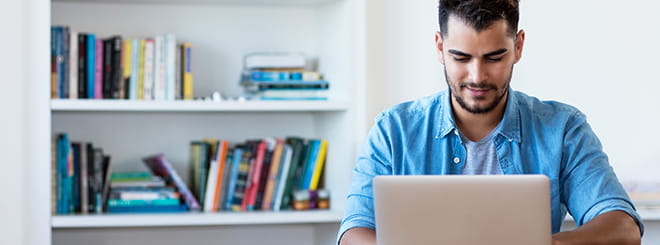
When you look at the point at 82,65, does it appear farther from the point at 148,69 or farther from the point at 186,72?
the point at 186,72

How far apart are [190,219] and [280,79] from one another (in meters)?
0.53

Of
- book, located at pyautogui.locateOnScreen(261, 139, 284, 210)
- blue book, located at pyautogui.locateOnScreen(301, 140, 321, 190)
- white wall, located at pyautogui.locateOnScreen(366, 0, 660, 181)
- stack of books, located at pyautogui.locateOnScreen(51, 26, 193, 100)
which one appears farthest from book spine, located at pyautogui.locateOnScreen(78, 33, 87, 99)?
white wall, located at pyautogui.locateOnScreen(366, 0, 660, 181)

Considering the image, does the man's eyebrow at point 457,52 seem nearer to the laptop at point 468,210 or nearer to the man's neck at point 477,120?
the man's neck at point 477,120

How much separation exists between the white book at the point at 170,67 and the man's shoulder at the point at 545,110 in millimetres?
1139

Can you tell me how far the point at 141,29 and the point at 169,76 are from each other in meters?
0.31

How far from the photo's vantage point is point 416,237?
127 cm

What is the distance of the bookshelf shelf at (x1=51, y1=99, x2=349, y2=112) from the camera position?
246 cm

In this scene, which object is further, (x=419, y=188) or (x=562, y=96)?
(x=562, y=96)

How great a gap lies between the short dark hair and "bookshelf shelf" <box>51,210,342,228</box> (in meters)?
0.98

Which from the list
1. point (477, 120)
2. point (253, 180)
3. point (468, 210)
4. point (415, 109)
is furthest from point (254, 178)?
point (468, 210)

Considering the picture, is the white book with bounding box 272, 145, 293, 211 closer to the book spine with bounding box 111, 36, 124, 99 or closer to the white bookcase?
the white bookcase
